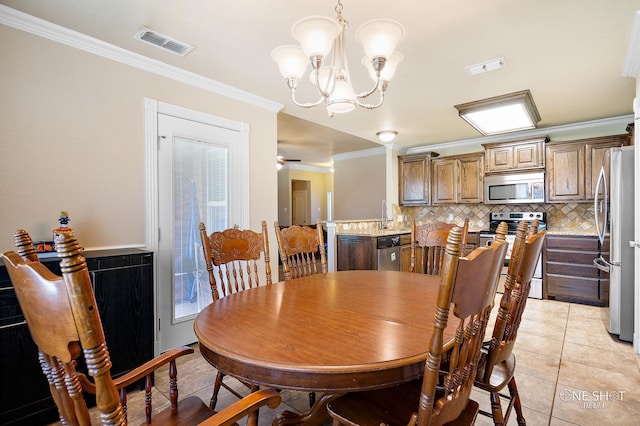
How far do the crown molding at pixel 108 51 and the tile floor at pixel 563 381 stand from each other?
238 centimetres

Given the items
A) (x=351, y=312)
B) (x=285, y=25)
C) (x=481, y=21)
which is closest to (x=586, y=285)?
(x=481, y=21)

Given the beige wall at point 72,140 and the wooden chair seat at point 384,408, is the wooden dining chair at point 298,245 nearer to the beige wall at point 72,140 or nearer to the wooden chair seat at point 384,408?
the wooden chair seat at point 384,408

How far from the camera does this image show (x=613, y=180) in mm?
2850

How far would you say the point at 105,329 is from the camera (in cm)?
199

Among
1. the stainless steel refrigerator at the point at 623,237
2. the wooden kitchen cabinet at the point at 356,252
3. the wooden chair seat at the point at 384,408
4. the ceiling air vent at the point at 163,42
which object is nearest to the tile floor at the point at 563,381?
the stainless steel refrigerator at the point at 623,237

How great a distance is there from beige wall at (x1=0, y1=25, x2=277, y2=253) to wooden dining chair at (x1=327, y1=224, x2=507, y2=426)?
2.14 metres

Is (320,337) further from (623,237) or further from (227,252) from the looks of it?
(623,237)

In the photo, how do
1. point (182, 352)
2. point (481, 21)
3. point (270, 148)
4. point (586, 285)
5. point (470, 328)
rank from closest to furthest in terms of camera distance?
point (470, 328) → point (182, 352) → point (481, 21) → point (270, 148) → point (586, 285)

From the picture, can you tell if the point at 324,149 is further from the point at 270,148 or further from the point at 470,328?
the point at 470,328

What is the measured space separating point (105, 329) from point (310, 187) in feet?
25.9

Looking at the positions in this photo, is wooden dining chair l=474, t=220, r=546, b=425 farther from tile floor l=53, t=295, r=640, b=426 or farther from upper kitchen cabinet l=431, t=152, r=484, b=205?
upper kitchen cabinet l=431, t=152, r=484, b=205

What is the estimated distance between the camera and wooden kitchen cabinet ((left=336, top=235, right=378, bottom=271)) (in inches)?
165

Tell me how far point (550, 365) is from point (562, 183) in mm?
2864

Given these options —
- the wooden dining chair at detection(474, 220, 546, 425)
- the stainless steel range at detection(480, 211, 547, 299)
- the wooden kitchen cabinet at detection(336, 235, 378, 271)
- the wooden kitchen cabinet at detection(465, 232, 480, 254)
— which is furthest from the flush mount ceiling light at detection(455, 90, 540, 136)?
the wooden dining chair at detection(474, 220, 546, 425)
